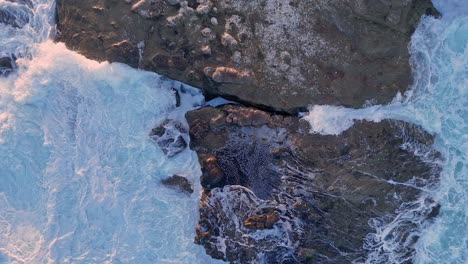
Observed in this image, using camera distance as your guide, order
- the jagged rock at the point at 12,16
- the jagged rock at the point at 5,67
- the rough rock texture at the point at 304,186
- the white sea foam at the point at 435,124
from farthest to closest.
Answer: the jagged rock at the point at 12,16
the jagged rock at the point at 5,67
the white sea foam at the point at 435,124
the rough rock texture at the point at 304,186

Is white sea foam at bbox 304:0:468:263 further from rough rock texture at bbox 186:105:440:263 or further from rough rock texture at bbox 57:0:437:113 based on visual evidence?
rough rock texture at bbox 57:0:437:113

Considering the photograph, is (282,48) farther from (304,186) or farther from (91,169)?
(91,169)

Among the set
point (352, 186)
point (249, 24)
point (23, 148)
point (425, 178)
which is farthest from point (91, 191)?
point (425, 178)

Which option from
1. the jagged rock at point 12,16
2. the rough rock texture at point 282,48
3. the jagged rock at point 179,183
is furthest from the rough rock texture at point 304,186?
the jagged rock at point 12,16

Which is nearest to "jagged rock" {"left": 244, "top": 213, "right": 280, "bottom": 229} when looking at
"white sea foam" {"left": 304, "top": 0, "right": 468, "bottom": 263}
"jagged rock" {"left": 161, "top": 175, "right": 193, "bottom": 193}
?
"jagged rock" {"left": 161, "top": 175, "right": 193, "bottom": 193}

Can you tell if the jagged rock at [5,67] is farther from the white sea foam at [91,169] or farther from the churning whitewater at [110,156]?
the white sea foam at [91,169]

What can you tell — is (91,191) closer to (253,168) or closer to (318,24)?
(253,168)
